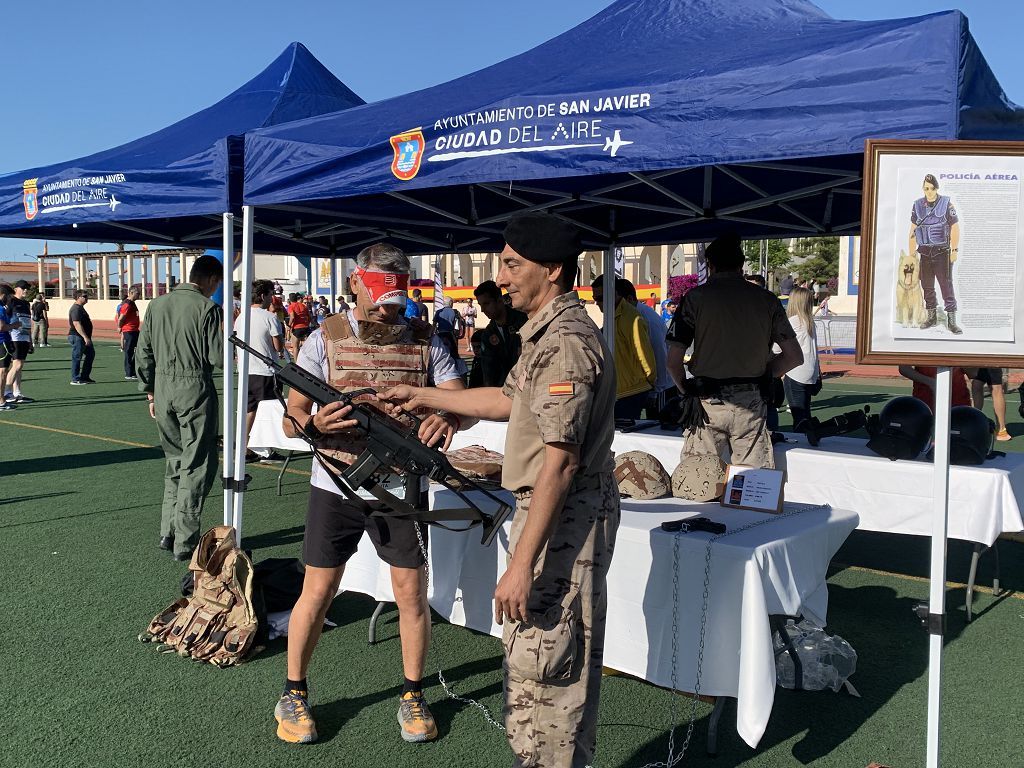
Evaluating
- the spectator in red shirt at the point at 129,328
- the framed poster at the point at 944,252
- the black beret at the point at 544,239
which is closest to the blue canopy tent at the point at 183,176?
the black beret at the point at 544,239

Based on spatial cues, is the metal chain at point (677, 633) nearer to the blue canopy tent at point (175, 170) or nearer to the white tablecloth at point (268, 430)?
the blue canopy tent at point (175, 170)

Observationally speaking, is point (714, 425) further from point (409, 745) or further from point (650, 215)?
point (650, 215)

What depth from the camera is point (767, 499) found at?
3848mm

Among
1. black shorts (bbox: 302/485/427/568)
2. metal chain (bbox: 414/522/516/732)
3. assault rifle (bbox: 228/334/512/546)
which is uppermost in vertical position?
assault rifle (bbox: 228/334/512/546)

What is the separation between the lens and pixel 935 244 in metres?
2.72

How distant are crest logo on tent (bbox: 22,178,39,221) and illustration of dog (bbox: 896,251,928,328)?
5.95 metres

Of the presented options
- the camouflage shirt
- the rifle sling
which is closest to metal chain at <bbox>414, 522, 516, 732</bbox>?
the rifle sling

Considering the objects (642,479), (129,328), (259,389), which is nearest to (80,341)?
(129,328)

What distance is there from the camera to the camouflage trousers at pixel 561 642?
232cm

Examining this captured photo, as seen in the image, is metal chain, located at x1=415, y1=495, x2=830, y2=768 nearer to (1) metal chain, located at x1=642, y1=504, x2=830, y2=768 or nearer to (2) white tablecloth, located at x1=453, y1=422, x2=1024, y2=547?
(1) metal chain, located at x1=642, y1=504, x2=830, y2=768

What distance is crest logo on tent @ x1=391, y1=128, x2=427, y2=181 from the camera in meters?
4.13

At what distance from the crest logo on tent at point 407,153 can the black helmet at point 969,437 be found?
3.12 meters

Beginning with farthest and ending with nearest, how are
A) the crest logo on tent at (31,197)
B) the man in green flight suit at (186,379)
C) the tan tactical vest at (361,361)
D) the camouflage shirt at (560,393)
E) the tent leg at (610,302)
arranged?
the tent leg at (610,302) < the crest logo on tent at (31,197) < the man in green flight suit at (186,379) < the tan tactical vest at (361,361) < the camouflage shirt at (560,393)

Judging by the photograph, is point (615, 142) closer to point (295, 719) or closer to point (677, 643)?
point (677, 643)
